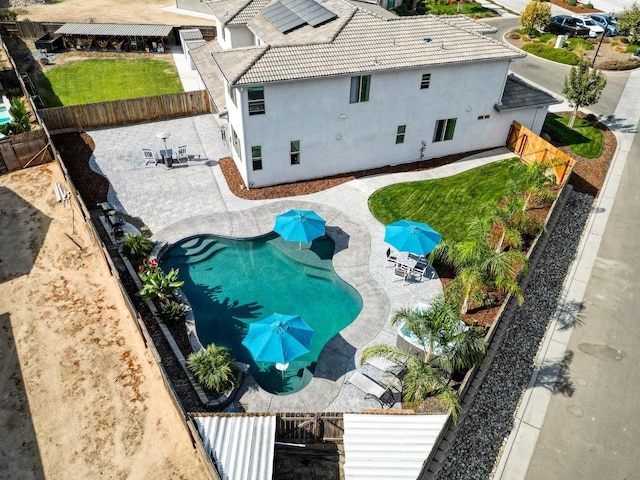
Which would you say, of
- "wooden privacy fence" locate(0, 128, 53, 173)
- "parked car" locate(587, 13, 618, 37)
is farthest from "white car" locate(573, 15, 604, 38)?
"wooden privacy fence" locate(0, 128, 53, 173)

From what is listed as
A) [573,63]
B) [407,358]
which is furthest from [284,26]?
[573,63]

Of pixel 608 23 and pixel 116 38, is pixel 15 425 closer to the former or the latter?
pixel 116 38

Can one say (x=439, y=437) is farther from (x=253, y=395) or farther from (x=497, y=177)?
(x=497, y=177)

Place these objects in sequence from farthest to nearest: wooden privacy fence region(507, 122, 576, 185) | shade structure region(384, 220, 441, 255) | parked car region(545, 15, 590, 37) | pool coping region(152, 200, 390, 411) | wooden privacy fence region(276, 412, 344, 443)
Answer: parked car region(545, 15, 590, 37)
wooden privacy fence region(507, 122, 576, 185)
shade structure region(384, 220, 441, 255)
pool coping region(152, 200, 390, 411)
wooden privacy fence region(276, 412, 344, 443)

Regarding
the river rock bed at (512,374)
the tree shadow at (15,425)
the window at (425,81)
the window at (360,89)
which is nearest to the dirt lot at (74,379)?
the tree shadow at (15,425)

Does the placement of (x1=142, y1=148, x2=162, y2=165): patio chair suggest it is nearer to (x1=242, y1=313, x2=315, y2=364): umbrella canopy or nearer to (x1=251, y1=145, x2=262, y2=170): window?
(x1=251, y1=145, x2=262, y2=170): window

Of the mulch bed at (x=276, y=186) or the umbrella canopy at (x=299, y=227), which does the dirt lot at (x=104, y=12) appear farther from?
the umbrella canopy at (x=299, y=227)
